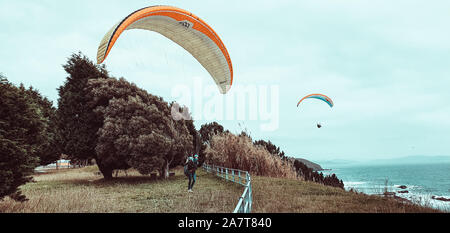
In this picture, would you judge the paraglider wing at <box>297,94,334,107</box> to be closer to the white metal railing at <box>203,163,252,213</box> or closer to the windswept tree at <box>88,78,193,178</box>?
the white metal railing at <box>203,163,252,213</box>

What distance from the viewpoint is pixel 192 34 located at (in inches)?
385

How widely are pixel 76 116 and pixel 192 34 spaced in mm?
9896

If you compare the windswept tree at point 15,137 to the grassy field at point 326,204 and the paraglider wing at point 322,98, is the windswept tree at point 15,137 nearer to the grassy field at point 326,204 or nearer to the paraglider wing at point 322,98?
the grassy field at point 326,204

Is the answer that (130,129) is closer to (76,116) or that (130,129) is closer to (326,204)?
(76,116)

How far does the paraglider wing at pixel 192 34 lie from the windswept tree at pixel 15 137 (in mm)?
3140

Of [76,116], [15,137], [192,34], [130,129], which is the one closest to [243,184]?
[192,34]

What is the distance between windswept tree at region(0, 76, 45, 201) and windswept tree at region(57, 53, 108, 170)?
880 cm

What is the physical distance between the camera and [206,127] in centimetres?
3531

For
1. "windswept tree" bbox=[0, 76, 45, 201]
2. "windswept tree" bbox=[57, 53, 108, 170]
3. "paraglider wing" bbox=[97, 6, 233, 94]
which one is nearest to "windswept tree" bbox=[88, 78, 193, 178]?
"windswept tree" bbox=[57, 53, 108, 170]

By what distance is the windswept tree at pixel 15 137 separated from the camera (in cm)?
613

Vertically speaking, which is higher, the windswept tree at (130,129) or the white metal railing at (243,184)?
the windswept tree at (130,129)

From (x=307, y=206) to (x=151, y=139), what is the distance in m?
9.84

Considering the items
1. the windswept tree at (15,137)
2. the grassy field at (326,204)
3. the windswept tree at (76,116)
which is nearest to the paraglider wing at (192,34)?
the windswept tree at (15,137)
